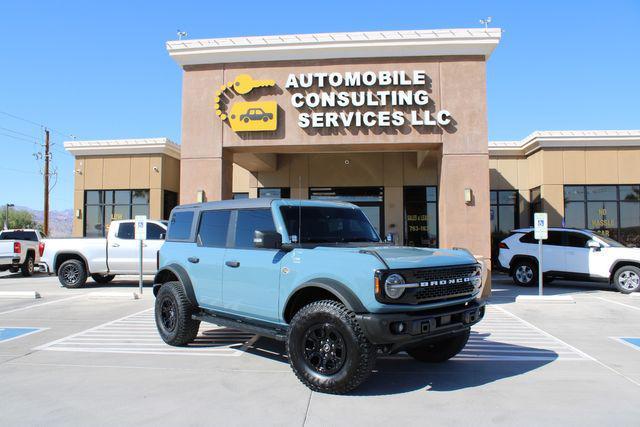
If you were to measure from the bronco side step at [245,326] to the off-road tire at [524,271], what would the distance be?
448 inches

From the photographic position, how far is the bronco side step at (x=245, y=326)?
5348mm

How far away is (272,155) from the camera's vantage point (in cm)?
1802

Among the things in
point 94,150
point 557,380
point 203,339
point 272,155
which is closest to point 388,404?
point 557,380

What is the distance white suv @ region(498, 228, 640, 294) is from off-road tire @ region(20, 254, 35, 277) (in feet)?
58.0

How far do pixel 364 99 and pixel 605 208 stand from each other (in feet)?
40.5

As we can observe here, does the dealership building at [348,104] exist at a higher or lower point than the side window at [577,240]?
higher

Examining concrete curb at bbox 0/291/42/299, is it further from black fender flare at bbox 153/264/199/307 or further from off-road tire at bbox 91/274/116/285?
black fender flare at bbox 153/264/199/307

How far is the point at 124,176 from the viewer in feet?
71.6

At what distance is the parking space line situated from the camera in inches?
261

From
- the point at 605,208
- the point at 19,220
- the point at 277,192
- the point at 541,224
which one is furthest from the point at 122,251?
the point at 19,220

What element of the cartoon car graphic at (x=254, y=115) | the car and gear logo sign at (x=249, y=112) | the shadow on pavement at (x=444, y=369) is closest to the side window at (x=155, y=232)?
the car and gear logo sign at (x=249, y=112)

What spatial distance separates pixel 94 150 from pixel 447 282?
20662 mm

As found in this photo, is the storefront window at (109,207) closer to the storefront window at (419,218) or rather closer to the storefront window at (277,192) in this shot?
the storefront window at (277,192)

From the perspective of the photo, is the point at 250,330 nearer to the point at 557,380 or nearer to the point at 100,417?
the point at 100,417
